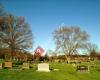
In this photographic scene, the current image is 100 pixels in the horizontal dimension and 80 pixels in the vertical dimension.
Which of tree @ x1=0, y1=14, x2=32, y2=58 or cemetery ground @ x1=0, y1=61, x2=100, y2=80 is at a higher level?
tree @ x1=0, y1=14, x2=32, y2=58

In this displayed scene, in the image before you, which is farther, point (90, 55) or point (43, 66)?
point (90, 55)

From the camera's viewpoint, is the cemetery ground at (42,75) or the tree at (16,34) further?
the tree at (16,34)

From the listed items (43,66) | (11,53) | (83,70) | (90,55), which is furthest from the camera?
(90,55)

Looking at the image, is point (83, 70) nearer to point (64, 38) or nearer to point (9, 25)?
point (9, 25)

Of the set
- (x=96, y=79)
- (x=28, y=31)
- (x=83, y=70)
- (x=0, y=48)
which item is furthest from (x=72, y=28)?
(x=96, y=79)

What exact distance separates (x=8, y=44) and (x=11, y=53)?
274 cm

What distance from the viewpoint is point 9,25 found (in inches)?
2362

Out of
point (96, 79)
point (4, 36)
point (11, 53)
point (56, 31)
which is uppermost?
point (56, 31)

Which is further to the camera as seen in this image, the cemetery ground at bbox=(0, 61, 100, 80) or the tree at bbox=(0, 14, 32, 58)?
the tree at bbox=(0, 14, 32, 58)

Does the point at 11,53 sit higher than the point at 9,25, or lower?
lower

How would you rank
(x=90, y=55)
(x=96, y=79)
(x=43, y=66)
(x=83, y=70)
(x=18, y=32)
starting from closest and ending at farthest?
1. (x=96, y=79)
2. (x=43, y=66)
3. (x=83, y=70)
4. (x=18, y=32)
5. (x=90, y=55)

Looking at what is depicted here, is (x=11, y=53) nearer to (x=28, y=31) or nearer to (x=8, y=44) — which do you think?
(x=8, y=44)

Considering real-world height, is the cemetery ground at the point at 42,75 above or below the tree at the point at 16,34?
below

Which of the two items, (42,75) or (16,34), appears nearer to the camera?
(42,75)
